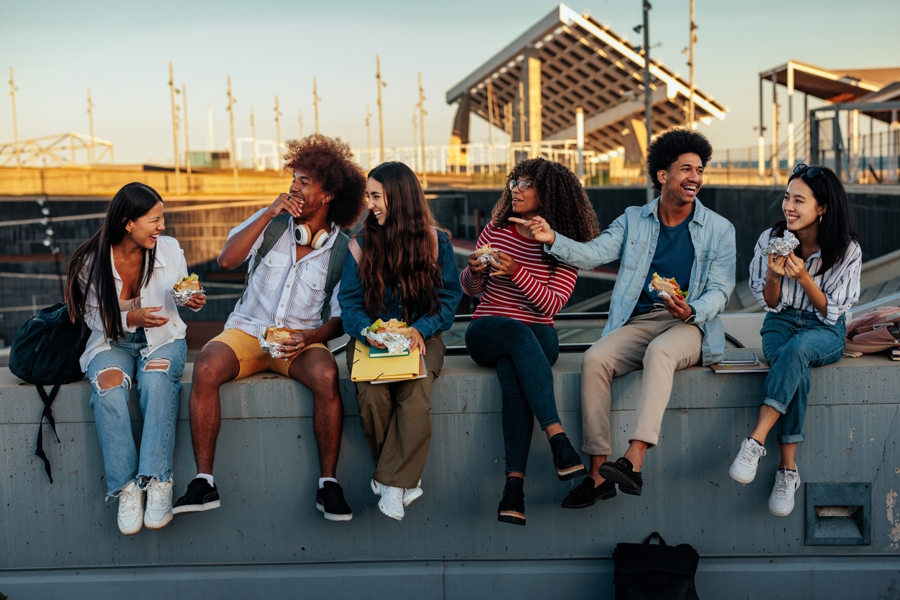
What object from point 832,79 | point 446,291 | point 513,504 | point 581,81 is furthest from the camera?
point 581,81

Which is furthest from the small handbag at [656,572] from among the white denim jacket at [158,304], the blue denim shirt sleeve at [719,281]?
the white denim jacket at [158,304]

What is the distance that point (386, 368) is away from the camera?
352cm

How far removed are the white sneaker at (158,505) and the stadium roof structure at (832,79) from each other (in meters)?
27.4

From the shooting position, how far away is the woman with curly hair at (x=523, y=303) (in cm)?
349

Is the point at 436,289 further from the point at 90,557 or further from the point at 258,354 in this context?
the point at 90,557

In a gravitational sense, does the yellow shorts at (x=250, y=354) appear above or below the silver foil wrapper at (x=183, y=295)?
below

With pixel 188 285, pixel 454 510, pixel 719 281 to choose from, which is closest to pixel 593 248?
pixel 719 281

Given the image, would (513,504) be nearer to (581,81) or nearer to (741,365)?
(741,365)

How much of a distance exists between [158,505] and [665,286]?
260 cm

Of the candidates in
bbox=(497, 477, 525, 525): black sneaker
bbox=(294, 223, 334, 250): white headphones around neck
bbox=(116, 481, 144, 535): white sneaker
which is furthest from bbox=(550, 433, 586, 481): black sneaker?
bbox=(116, 481, 144, 535): white sneaker

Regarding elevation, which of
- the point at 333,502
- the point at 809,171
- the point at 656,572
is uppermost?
the point at 809,171

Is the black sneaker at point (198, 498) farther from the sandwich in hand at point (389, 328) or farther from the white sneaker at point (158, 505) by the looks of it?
the sandwich in hand at point (389, 328)

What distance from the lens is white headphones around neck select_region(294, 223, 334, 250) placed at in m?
4.11

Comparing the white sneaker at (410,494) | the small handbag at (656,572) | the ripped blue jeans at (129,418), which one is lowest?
the small handbag at (656,572)
